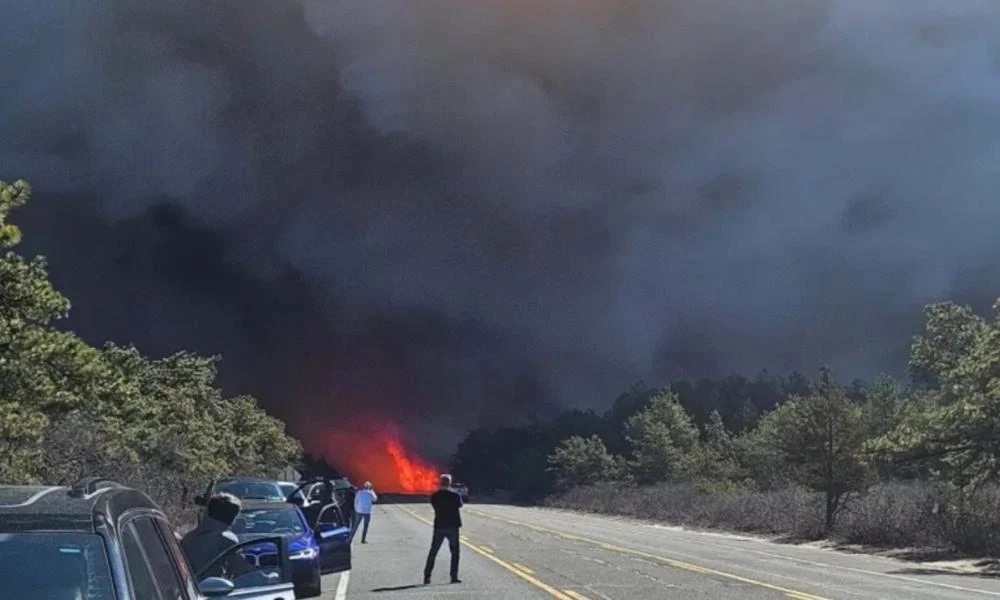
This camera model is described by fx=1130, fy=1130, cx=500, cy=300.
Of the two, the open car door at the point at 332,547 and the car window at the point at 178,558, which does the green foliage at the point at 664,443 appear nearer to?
the open car door at the point at 332,547

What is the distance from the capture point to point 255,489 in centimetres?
2034

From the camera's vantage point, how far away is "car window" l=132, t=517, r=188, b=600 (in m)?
4.28

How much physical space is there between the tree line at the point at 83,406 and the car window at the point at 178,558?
13.5m

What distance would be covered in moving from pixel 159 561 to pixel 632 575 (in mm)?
17887

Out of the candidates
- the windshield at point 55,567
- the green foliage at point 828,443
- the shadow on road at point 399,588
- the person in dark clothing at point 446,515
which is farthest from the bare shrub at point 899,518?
the windshield at point 55,567

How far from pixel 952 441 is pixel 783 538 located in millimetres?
16739

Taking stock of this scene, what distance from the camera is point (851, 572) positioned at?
24797 mm

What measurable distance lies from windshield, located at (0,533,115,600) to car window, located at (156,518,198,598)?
1153mm

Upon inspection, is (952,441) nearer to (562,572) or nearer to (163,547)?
(562,572)

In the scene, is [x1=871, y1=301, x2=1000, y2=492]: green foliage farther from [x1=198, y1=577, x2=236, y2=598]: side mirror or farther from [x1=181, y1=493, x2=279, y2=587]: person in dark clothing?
[x1=198, y1=577, x2=236, y2=598]: side mirror

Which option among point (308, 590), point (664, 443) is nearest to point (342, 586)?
point (308, 590)

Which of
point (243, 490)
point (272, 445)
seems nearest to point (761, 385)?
point (272, 445)

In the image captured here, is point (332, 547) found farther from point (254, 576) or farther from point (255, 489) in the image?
point (254, 576)

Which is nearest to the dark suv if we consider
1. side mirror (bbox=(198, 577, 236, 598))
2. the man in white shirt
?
side mirror (bbox=(198, 577, 236, 598))
